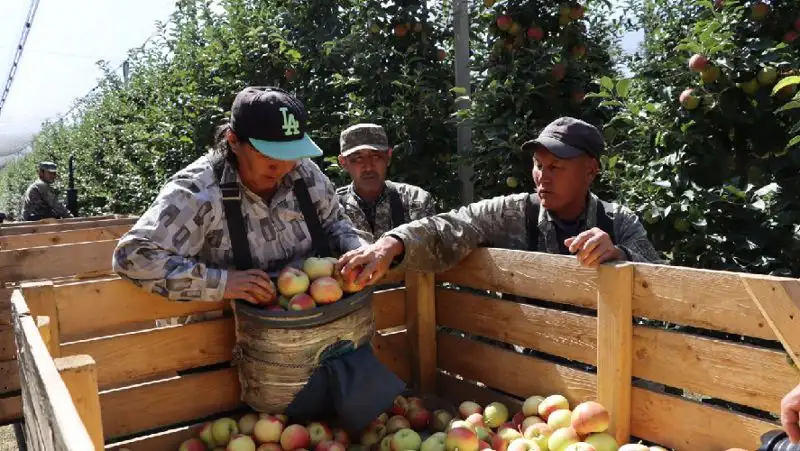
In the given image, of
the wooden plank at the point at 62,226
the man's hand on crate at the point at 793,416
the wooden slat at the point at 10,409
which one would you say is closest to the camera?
the man's hand on crate at the point at 793,416

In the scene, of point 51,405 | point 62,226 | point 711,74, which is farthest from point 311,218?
point 62,226

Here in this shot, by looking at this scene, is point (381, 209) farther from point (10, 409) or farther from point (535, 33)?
point (10, 409)

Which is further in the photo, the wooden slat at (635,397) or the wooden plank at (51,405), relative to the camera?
the wooden slat at (635,397)

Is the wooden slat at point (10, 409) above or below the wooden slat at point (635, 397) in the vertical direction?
below

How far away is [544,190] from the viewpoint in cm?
286

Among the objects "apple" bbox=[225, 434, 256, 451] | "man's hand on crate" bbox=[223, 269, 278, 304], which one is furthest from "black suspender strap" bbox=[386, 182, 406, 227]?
"apple" bbox=[225, 434, 256, 451]

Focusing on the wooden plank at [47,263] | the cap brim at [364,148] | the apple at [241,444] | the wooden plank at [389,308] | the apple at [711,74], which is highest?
the apple at [711,74]

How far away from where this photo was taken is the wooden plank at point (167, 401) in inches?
98.3

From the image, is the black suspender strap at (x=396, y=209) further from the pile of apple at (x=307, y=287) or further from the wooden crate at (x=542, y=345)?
the pile of apple at (x=307, y=287)

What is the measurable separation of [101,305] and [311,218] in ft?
2.68

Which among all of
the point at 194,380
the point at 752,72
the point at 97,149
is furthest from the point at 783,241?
the point at 97,149

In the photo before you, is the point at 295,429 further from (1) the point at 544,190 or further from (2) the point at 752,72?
(2) the point at 752,72

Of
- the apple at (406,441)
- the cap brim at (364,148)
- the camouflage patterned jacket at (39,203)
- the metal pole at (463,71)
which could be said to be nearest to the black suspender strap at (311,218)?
the apple at (406,441)

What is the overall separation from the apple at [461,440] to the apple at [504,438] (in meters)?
0.10
